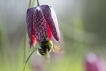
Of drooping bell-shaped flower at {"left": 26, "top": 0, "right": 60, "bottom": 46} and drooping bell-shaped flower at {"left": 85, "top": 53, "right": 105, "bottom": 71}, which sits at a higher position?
drooping bell-shaped flower at {"left": 26, "top": 0, "right": 60, "bottom": 46}

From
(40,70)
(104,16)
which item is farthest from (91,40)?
(104,16)

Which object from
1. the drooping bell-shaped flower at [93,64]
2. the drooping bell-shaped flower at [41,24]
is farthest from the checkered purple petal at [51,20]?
the drooping bell-shaped flower at [93,64]

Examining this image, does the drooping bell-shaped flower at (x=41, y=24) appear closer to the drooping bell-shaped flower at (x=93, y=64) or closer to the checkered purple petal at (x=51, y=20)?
the checkered purple petal at (x=51, y=20)

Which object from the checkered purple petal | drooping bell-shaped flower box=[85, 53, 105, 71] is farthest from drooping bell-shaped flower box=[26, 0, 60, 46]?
drooping bell-shaped flower box=[85, 53, 105, 71]

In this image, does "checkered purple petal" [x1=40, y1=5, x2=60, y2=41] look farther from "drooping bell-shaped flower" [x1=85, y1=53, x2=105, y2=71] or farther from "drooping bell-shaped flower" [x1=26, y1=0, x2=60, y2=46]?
"drooping bell-shaped flower" [x1=85, y1=53, x2=105, y2=71]

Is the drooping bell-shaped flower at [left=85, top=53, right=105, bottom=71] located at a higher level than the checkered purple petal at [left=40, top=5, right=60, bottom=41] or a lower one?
lower

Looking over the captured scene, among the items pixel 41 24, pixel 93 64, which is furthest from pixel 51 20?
pixel 93 64

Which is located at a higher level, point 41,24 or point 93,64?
point 41,24

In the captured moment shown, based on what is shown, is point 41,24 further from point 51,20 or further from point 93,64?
point 93,64
